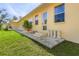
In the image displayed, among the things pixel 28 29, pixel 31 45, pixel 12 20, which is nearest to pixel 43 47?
pixel 31 45

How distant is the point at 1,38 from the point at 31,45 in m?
0.63

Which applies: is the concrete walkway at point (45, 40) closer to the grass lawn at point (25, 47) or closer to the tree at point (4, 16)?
the grass lawn at point (25, 47)

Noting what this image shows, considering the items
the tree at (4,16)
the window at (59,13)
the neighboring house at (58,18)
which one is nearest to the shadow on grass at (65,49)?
the neighboring house at (58,18)

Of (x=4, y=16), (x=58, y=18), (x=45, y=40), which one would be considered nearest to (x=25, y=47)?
(x=45, y=40)

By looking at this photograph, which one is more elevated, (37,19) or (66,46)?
(37,19)

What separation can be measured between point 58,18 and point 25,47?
3.38ft

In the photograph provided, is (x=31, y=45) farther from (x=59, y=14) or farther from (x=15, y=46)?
(x=59, y=14)

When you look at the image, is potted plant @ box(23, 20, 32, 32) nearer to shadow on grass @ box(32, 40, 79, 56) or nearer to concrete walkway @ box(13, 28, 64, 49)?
concrete walkway @ box(13, 28, 64, 49)

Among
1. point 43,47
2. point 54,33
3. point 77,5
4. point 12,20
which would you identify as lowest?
point 43,47

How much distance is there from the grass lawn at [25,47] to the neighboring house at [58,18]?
0.74ft

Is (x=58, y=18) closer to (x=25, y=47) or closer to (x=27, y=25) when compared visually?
(x=27, y=25)

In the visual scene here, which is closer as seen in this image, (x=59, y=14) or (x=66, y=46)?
(x=66, y=46)

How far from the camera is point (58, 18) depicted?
4.34m

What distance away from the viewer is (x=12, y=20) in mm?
3975
